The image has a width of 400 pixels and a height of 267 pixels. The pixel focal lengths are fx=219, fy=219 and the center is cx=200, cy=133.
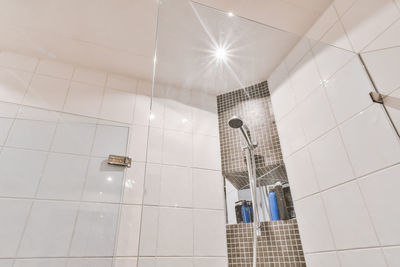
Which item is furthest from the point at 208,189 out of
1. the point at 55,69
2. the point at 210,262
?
the point at 55,69

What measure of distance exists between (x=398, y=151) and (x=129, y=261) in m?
1.20

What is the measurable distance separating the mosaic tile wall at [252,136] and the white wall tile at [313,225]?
188 mm

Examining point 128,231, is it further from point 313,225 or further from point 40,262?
point 313,225

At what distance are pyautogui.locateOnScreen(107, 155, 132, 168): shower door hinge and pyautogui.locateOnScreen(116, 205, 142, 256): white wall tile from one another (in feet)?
0.76

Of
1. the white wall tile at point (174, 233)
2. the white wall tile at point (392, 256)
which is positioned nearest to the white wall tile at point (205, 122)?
the white wall tile at point (174, 233)

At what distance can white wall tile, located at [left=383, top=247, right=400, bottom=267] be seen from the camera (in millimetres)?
682

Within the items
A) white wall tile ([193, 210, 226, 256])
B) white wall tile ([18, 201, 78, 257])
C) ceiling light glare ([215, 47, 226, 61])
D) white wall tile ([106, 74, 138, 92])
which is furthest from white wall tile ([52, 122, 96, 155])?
ceiling light glare ([215, 47, 226, 61])

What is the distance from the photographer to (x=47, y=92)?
1.30 m

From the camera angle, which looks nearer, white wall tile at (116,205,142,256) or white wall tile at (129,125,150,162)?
white wall tile at (116,205,142,256)

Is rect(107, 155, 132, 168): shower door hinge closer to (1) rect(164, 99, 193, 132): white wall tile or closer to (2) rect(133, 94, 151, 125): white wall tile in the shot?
(2) rect(133, 94, 151, 125): white wall tile

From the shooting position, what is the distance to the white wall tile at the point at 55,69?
138cm

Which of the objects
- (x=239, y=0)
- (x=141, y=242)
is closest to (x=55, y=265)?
(x=141, y=242)

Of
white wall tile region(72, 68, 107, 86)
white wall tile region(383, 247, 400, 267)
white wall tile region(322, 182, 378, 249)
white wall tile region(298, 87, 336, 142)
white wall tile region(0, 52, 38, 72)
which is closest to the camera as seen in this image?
white wall tile region(383, 247, 400, 267)

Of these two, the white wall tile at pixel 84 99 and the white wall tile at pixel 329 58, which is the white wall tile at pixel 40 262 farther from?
the white wall tile at pixel 329 58
